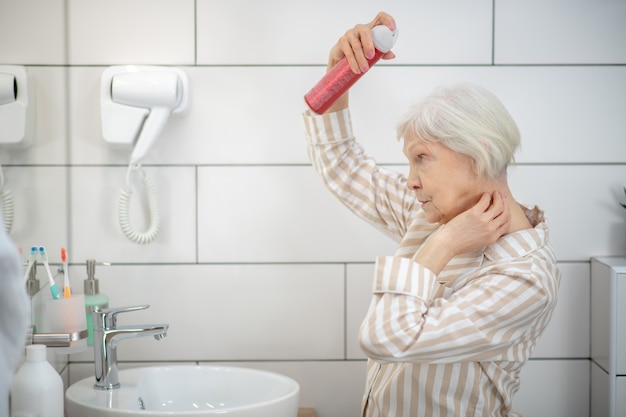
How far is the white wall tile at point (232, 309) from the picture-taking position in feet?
6.39

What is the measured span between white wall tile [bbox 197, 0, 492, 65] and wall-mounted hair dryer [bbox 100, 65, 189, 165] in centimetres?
13

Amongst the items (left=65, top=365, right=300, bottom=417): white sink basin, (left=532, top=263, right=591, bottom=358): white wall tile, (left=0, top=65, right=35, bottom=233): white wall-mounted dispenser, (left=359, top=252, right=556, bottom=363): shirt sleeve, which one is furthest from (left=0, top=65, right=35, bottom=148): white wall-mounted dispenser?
(left=532, top=263, right=591, bottom=358): white wall tile

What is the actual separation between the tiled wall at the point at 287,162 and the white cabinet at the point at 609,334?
0.05 metres

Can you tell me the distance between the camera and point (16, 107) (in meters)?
1.62

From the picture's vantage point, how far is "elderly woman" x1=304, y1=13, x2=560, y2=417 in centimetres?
131

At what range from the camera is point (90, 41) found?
189cm

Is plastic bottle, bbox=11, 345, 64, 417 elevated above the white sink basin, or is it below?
above

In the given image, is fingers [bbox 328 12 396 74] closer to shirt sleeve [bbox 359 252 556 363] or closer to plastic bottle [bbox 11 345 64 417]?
shirt sleeve [bbox 359 252 556 363]

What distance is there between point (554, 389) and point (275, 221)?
0.83 m

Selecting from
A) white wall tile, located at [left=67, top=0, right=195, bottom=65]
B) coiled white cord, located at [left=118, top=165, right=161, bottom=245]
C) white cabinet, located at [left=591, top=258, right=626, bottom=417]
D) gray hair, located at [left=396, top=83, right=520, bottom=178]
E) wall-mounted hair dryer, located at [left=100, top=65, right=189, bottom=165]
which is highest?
white wall tile, located at [left=67, top=0, right=195, bottom=65]

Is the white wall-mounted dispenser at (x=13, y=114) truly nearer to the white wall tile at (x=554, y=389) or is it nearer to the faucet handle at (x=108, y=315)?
the faucet handle at (x=108, y=315)

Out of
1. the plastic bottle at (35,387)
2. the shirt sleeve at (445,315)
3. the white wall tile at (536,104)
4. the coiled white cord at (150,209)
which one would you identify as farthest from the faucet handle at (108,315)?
the white wall tile at (536,104)

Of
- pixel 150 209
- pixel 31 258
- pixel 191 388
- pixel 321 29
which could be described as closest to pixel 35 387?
pixel 31 258

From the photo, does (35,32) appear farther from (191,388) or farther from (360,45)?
(191,388)
